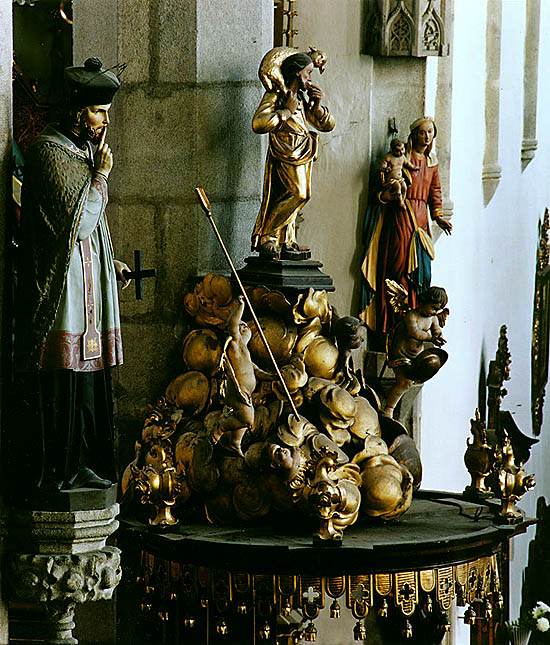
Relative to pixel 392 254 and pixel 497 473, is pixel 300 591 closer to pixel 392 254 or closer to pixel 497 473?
pixel 497 473

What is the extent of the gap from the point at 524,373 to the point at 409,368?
25.0 feet

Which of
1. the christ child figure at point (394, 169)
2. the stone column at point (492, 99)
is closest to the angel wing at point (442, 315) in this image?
the christ child figure at point (394, 169)

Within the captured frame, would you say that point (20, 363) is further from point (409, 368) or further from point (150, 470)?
point (409, 368)

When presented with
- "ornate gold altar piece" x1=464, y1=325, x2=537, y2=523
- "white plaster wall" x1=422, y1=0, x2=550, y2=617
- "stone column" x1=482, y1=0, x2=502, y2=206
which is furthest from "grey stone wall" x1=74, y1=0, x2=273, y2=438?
"stone column" x1=482, y1=0, x2=502, y2=206

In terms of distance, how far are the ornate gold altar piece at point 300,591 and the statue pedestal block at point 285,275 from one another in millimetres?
1219

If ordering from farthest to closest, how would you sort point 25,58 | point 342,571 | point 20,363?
point 25,58
point 342,571
point 20,363

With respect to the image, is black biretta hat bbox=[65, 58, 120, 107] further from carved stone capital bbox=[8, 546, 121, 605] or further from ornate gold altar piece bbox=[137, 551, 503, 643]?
ornate gold altar piece bbox=[137, 551, 503, 643]

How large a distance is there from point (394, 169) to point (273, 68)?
2.03 m

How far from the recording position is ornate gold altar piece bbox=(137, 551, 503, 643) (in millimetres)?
6344

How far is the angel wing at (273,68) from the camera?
276 inches

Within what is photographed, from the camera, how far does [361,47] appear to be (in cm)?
898

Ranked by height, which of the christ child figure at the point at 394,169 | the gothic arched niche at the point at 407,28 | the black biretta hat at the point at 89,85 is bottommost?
the christ child figure at the point at 394,169

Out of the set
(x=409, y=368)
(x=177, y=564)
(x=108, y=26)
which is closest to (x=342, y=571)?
(x=177, y=564)

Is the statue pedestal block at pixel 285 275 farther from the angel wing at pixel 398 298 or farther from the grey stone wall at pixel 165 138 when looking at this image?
the angel wing at pixel 398 298
